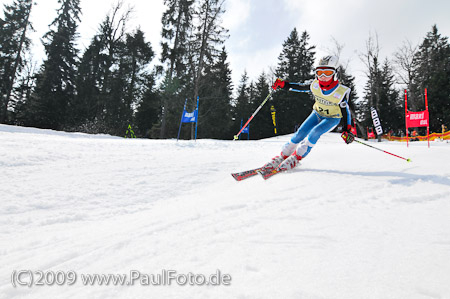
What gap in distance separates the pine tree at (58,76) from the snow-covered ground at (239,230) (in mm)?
22257

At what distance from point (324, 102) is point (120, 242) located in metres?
3.75

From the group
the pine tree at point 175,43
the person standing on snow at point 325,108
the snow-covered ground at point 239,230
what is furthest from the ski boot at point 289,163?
the pine tree at point 175,43

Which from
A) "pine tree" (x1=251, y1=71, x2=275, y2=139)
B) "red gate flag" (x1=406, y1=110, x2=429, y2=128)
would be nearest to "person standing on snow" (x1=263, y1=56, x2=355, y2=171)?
"red gate flag" (x1=406, y1=110, x2=429, y2=128)

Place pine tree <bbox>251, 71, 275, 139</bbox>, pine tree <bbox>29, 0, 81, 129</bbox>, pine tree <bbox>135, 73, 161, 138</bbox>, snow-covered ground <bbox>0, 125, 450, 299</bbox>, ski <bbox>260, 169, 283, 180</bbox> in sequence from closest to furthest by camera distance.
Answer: snow-covered ground <bbox>0, 125, 450, 299</bbox> → ski <bbox>260, 169, 283, 180</bbox> → pine tree <bbox>29, 0, 81, 129</bbox> → pine tree <bbox>135, 73, 161, 138</bbox> → pine tree <bbox>251, 71, 275, 139</bbox>

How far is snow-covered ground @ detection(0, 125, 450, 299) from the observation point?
119cm

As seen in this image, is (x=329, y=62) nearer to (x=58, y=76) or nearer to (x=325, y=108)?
(x=325, y=108)

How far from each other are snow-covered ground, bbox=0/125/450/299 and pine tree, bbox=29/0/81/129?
22.3 meters

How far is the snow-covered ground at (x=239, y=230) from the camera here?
1.19 meters

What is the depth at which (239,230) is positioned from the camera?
1.80 metres

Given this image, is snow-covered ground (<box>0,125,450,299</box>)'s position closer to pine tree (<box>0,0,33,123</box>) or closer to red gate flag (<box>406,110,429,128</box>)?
red gate flag (<box>406,110,429,128</box>)

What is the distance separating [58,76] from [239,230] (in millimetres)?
29050

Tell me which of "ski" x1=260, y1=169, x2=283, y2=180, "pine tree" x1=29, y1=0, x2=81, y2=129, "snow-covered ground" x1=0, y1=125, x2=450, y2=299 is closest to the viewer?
"snow-covered ground" x1=0, y1=125, x2=450, y2=299

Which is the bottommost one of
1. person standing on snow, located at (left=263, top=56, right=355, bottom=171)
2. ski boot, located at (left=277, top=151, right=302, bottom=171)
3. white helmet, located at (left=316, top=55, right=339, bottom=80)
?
ski boot, located at (left=277, top=151, right=302, bottom=171)

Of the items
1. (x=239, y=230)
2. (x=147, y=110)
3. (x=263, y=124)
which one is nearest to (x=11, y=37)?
(x=147, y=110)
